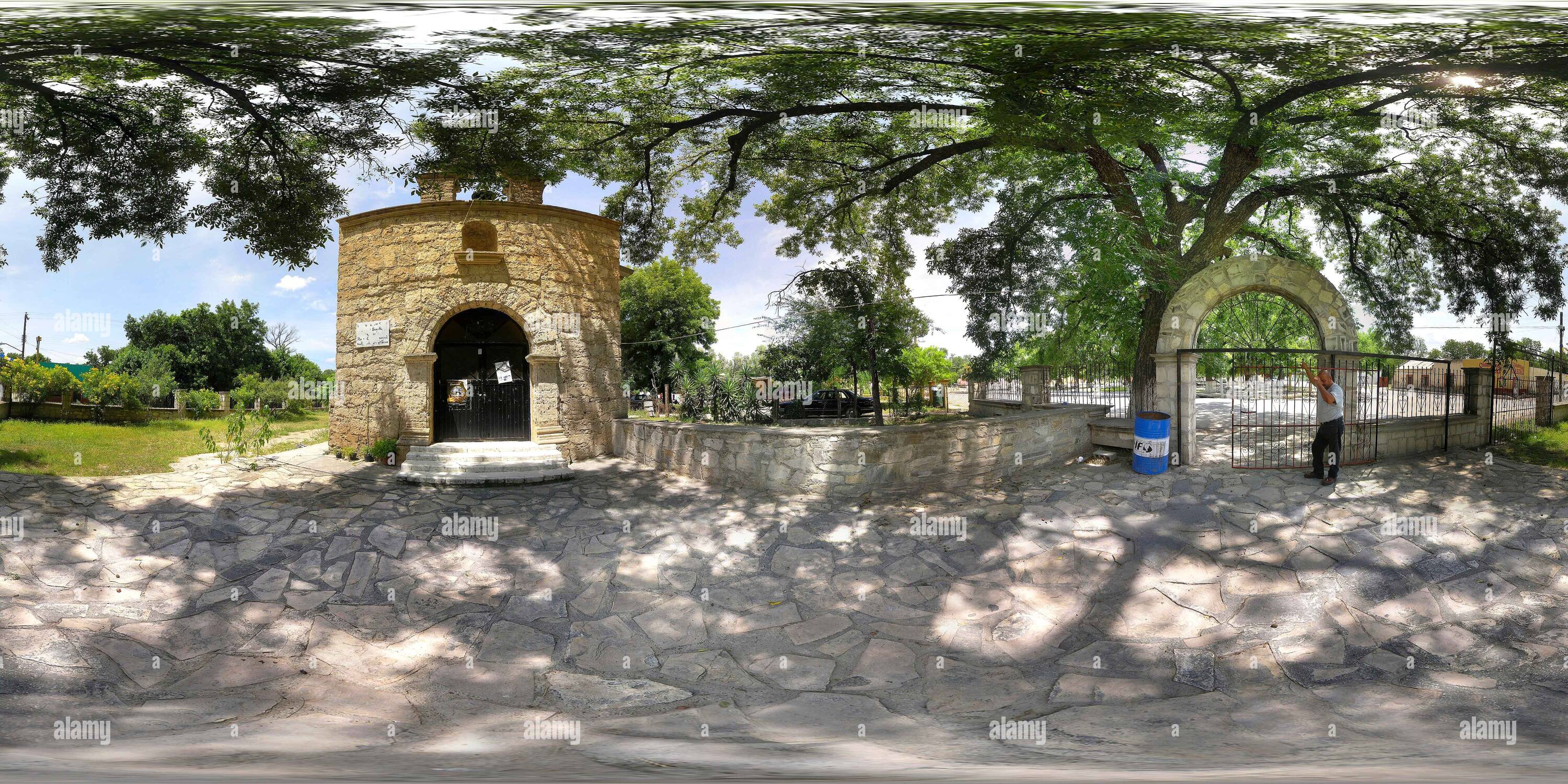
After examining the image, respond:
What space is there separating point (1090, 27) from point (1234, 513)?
477 centimetres

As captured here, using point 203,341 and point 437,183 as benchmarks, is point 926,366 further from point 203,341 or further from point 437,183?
point 203,341

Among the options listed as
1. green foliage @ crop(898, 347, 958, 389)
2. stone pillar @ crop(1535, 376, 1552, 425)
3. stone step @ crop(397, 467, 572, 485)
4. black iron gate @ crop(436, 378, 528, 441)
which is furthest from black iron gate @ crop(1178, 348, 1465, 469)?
black iron gate @ crop(436, 378, 528, 441)

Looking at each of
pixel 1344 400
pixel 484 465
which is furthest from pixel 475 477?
pixel 1344 400

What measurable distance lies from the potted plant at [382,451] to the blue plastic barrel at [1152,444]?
9688 millimetres

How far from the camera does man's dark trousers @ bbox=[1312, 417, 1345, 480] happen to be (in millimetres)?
6719

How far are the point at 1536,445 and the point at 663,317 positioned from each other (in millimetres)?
19364

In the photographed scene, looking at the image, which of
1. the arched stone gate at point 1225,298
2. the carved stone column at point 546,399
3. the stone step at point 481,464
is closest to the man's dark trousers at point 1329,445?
the arched stone gate at point 1225,298

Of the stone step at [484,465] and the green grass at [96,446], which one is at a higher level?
the green grass at [96,446]

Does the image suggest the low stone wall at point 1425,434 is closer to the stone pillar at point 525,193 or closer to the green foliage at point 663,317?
the stone pillar at point 525,193

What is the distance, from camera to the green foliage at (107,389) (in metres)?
5.52

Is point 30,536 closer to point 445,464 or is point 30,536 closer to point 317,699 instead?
point 445,464

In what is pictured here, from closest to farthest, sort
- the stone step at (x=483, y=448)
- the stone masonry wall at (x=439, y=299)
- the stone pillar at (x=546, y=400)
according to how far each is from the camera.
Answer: the stone step at (x=483, y=448) → the stone masonry wall at (x=439, y=299) → the stone pillar at (x=546, y=400)

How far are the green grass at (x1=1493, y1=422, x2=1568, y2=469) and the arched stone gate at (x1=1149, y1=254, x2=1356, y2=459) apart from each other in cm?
267

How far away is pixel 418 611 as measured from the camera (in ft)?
14.0
